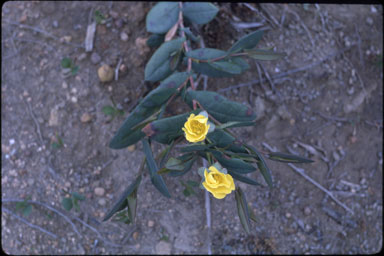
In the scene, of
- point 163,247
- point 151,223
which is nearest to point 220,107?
point 151,223

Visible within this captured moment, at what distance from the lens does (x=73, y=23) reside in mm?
2426

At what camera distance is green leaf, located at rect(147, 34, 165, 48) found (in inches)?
85.7

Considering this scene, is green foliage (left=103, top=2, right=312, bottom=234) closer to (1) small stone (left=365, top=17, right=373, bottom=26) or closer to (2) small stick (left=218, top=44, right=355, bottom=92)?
(2) small stick (left=218, top=44, right=355, bottom=92)

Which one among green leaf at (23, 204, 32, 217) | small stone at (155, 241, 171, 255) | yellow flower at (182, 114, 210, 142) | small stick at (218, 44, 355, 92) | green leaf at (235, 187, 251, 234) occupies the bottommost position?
small stone at (155, 241, 171, 255)

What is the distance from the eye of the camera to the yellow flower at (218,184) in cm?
131

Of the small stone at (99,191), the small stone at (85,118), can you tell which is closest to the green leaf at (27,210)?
the small stone at (99,191)

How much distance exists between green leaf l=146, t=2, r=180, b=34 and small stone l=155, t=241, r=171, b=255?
1540 millimetres

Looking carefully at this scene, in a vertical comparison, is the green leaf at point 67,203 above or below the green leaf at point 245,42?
below

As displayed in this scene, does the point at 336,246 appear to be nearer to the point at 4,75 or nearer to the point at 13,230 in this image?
the point at 13,230

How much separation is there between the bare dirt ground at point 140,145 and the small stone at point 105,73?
7 cm

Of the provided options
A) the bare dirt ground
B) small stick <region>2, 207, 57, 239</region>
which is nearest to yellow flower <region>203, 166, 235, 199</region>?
the bare dirt ground

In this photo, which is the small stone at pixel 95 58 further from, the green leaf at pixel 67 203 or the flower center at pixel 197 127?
the flower center at pixel 197 127

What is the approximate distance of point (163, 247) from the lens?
91.8 inches

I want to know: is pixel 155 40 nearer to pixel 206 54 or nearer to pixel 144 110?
pixel 206 54
